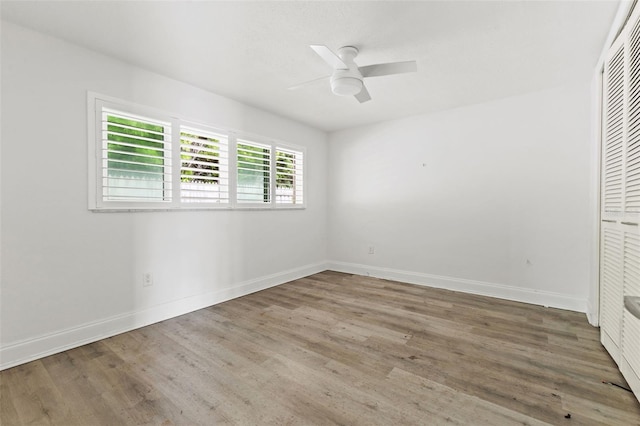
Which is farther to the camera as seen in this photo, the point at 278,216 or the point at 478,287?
the point at 278,216

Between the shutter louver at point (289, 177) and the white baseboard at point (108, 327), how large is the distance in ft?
4.32

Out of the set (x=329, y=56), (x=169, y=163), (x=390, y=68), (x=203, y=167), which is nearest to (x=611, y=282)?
(x=390, y=68)

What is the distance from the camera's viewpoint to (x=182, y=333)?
2.57 meters

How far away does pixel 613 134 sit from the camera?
215 cm

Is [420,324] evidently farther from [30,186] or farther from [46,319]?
[30,186]

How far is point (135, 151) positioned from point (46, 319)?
1.56m

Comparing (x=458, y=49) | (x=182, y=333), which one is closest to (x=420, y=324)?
(x=182, y=333)

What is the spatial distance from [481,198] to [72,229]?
14.4 feet

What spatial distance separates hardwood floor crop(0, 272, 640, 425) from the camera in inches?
61.5

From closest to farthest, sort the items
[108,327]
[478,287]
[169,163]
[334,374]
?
1. [334,374]
2. [108,327]
3. [169,163]
4. [478,287]

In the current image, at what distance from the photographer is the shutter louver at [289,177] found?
4.29 m

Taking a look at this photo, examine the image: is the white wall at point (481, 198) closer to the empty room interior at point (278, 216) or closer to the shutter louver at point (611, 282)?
the empty room interior at point (278, 216)

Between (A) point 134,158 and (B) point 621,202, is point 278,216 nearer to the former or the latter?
(A) point 134,158

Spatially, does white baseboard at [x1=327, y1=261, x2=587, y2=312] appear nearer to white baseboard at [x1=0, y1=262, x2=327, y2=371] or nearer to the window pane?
white baseboard at [x1=0, y1=262, x2=327, y2=371]
